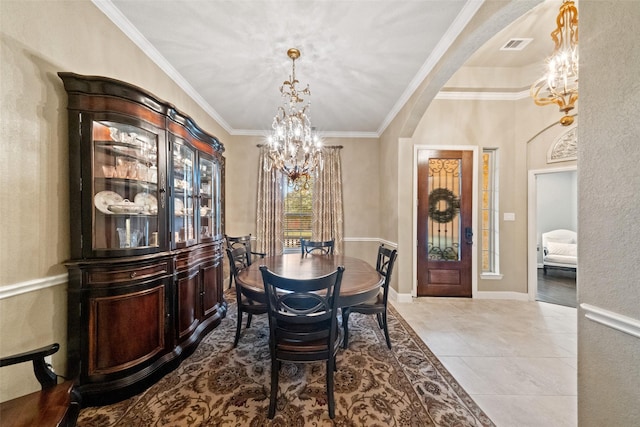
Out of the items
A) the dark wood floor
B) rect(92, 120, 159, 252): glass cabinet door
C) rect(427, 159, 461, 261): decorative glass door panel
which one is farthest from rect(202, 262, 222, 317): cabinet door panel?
the dark wood floor

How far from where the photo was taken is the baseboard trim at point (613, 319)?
0.86 meters

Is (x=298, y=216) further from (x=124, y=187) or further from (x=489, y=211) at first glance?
(x=489, y=211)

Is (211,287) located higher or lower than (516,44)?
lower

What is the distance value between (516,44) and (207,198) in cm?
458

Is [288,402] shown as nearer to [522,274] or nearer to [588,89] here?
[588,89]

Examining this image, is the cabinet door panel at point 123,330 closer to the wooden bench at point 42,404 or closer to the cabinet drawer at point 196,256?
the cabinet drawer at point 196,256

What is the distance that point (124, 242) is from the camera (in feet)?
5.90

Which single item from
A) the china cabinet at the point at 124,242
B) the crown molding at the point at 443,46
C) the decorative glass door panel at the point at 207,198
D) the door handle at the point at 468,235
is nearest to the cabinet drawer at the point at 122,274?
the china cabinet at the point at 124,242

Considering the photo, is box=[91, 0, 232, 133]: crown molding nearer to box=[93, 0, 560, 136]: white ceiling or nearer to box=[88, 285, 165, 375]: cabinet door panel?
box=[93, 0, 560, 136]: white ceiling

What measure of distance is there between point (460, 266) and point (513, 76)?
311cm

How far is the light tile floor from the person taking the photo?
1657 millimetres

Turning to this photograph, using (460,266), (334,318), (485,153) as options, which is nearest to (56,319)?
(334,318)

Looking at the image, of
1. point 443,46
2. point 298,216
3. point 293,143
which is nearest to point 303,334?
point 293,143

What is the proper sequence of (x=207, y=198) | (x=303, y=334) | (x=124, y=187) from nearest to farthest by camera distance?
(x=303, y=334)
(x=124, y=187)
(x=207, y=198)
